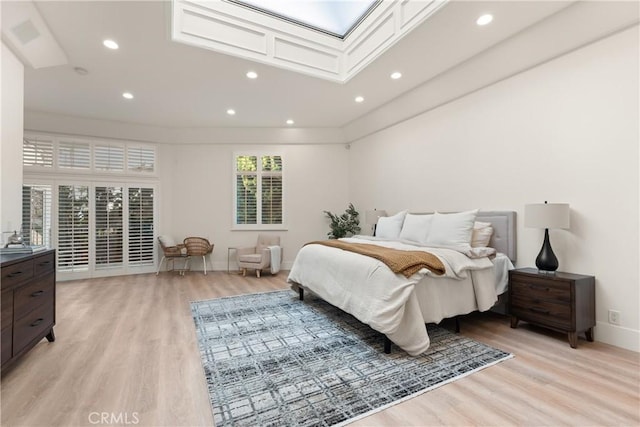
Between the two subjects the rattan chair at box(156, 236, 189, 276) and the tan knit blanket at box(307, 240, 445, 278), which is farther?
the rattan chair at box(156, 236, 189, 276)

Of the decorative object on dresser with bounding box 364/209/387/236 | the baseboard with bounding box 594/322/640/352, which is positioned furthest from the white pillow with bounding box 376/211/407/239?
the baseboard with bounding box 594/322/640/352

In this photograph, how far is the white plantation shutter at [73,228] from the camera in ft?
17.7

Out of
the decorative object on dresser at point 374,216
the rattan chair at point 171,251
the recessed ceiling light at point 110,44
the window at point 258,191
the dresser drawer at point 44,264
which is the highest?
the recessed ceiling light at point 110,44

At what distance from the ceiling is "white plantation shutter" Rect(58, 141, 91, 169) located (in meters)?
0.59

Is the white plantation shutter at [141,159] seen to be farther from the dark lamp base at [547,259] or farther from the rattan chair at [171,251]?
the dark lamp base at [547,259]

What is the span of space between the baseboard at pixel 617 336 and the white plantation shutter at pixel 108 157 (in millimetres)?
7406

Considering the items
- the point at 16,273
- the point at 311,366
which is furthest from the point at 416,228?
the point at 16,273

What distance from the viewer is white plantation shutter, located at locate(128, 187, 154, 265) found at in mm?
5984

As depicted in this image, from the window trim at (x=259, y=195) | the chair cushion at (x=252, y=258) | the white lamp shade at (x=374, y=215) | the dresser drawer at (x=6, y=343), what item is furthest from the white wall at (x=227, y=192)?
the dresser drawer at (x=6, y=343)

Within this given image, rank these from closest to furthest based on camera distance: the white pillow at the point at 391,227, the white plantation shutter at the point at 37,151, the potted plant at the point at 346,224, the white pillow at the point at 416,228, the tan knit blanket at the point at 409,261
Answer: the tan knit blanket at the point at 409,261 → the white pillow at the point at 416,228 → the white pillow at the point at 391,227 → the white plantation shutter at the point at 37,151 → the potted plant at the point at 346,224

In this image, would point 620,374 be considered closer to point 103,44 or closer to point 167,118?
point 103,44

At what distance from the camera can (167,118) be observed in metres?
5.69

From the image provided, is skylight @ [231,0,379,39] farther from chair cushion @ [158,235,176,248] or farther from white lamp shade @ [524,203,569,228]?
chair cushion @ [158,235,176,248]

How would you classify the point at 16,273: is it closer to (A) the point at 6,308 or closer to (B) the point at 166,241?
(A) the point at 6,308
